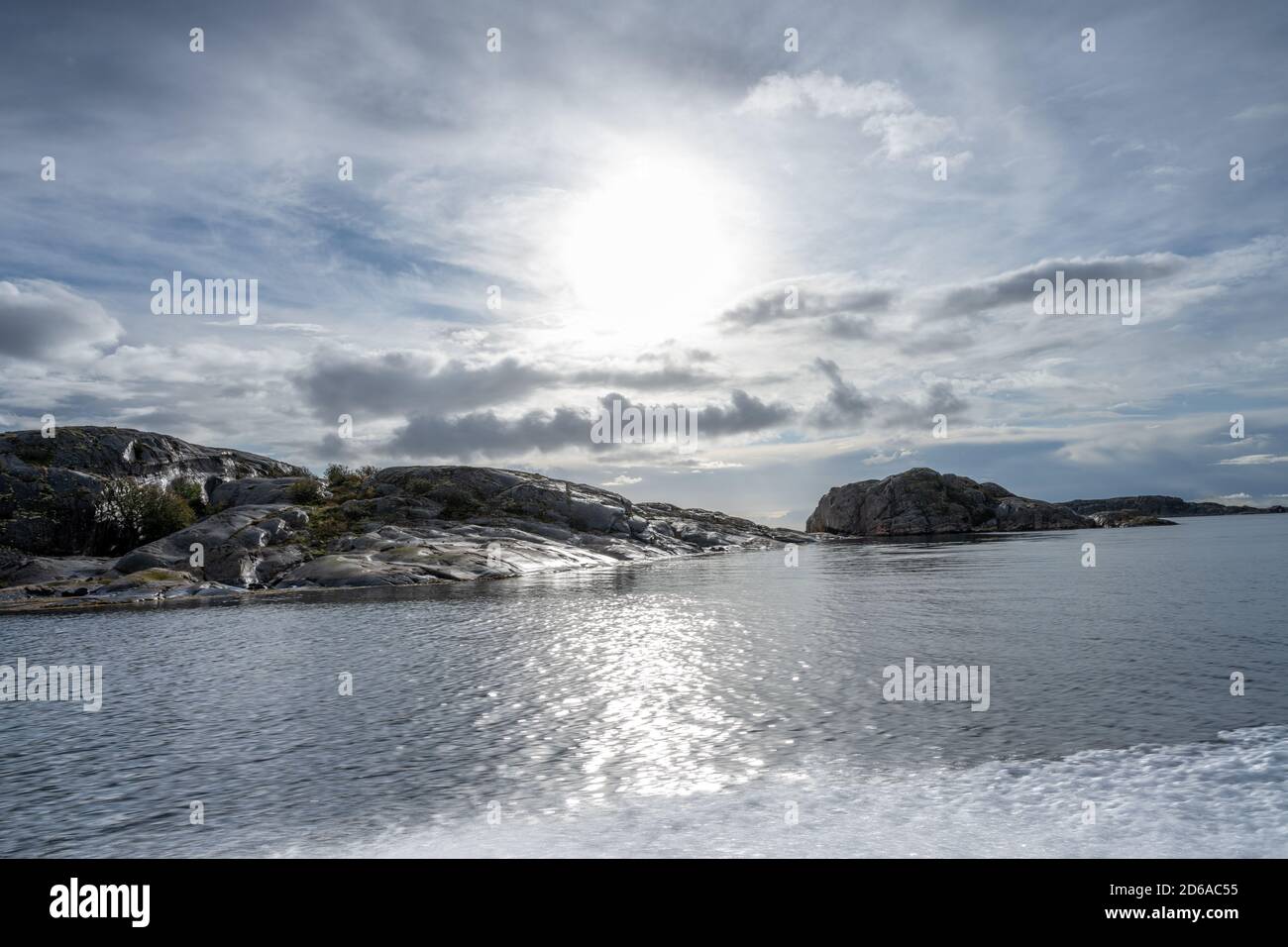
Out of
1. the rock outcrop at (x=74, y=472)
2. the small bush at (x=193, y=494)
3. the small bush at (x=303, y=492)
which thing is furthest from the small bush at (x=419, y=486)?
the small bush at (x=193, y=494)

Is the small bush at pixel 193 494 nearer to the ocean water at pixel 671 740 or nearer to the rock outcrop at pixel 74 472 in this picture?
the rock outcrop at pixel 74 472

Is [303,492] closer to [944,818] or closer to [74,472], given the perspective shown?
[74,472]

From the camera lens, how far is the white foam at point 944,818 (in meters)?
14.2

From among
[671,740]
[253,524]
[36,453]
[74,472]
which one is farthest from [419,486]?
[671,740]

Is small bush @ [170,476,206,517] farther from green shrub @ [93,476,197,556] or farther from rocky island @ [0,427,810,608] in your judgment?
green shrub @ [93,476,197,556]

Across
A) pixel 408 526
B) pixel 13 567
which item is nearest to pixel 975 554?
pixel 408 526

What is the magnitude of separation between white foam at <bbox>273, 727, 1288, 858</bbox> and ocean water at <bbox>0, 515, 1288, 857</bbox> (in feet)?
0.26

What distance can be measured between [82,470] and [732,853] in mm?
118613

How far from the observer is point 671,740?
22109mm

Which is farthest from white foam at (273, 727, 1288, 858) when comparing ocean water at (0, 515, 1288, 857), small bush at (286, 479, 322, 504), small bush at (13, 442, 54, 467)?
small bush at (13, 442, 54, 467)

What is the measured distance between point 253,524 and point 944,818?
9242cm
